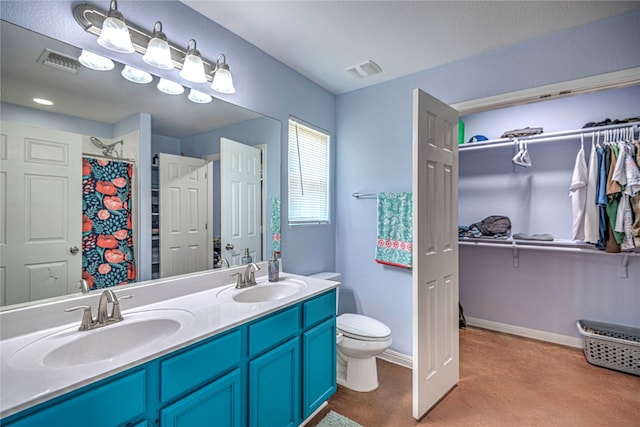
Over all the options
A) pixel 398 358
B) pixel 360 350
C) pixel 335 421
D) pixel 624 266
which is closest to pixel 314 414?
pixel 335 421

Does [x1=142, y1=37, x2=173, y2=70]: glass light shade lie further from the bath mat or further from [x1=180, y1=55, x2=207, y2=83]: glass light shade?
the bath mat

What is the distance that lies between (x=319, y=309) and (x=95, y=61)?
5.60 ft

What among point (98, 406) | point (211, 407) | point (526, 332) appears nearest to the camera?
point (98, 406)

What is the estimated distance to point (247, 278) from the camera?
1862 millimetres

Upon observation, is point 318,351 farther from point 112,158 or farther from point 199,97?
point 199,97

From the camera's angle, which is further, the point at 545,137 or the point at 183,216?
the point at 545,137

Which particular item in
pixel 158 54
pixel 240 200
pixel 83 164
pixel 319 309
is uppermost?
pixel 158 54

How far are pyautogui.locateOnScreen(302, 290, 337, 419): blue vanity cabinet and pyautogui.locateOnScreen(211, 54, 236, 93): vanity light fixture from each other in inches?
54.4

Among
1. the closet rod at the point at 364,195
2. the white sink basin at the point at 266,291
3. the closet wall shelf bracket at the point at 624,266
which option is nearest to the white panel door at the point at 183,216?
the white sink basin at the point at 266,291

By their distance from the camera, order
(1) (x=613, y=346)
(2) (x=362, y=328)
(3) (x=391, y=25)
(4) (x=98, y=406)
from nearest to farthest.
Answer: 1. (4) (x=98, y=406)
2. (3) (x=391, y=25)
3. (2) (x=362, y=328)
4. (1) (x=613, y=346)

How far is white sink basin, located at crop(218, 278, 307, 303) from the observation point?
175cm

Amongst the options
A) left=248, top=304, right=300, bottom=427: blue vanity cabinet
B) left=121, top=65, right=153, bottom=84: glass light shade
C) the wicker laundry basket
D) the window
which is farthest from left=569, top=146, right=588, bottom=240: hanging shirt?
left=121, top=65, right=153, bottom=84: glass light shade

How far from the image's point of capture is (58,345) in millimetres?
1036

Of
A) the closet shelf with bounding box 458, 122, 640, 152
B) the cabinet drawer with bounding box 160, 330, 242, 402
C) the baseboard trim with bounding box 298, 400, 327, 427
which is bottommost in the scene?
the baseboard trim with bounding box 298, 400, 327, 427
